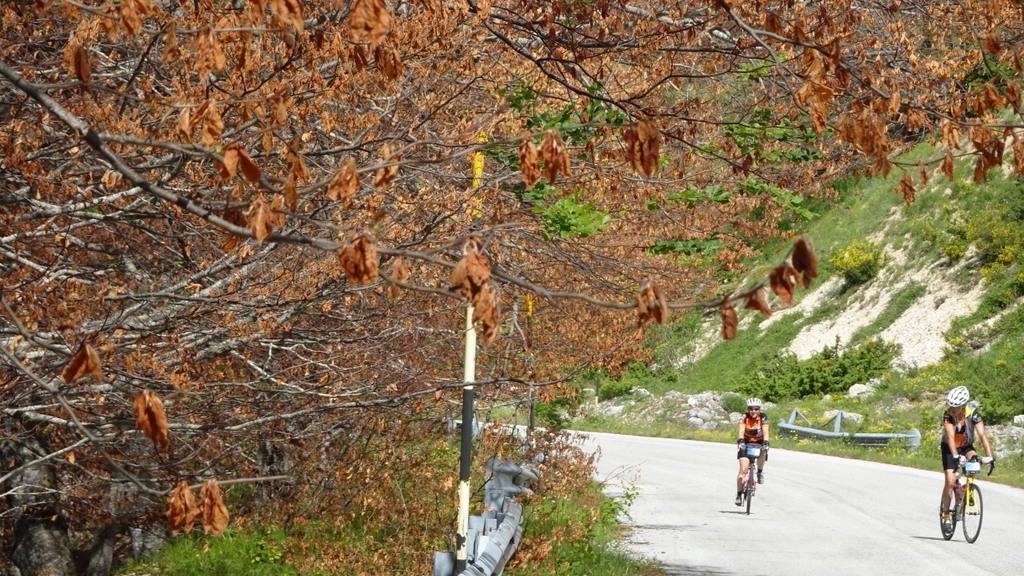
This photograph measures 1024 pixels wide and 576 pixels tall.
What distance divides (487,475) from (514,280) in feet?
27.5

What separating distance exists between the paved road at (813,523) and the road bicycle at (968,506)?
0.18 metres

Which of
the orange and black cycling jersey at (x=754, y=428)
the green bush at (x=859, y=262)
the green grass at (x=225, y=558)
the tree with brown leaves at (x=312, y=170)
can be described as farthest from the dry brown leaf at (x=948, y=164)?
the green bush at (x=859, y=262)

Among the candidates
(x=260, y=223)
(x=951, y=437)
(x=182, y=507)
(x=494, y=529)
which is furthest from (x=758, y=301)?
(x=951, y=437)

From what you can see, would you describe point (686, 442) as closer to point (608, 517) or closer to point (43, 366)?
point (608, 517)

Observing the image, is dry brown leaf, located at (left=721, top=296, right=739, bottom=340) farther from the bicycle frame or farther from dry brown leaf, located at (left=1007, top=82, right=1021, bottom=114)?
the bicycle frame

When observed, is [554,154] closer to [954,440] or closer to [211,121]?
[211,121]

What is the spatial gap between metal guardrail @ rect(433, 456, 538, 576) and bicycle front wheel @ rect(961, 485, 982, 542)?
6011 millimetres

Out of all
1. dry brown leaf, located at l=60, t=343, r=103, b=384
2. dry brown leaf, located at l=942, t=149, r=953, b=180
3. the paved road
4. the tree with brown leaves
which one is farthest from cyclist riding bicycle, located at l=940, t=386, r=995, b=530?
dry brown leaf, located at l=60, t=343, r=103, b=384

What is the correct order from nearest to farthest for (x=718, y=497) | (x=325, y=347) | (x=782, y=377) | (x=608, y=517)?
1. (x=325, y=347)
2. (x=608, y=517)
3. (x=718, y=497)
4. (x=782, y=377)

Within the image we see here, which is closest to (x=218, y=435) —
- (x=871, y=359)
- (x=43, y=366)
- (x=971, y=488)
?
(x=43, y=366)

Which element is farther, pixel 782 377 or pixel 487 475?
pixel 782 377

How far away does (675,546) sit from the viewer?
14242mm

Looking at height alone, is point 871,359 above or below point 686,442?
above

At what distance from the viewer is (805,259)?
3.50m
